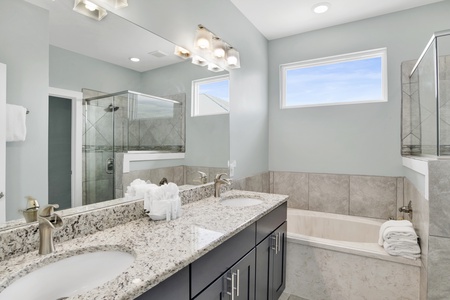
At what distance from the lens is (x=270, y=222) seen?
71.4 inches

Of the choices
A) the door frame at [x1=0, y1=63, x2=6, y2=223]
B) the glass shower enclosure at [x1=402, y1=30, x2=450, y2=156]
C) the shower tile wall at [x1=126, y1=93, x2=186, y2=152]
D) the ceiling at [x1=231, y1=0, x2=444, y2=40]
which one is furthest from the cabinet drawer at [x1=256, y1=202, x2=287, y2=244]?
the ceiling at [x1=231, y1=0, x2=444, y2=40]

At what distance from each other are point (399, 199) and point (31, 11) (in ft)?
10.8

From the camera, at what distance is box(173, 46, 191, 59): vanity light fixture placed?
1775 mm

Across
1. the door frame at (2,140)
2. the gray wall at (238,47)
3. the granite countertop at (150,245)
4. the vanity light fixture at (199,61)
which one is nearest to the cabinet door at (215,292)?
the granite countertop at (150,245)

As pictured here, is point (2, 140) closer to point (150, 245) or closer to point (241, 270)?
point (150, 245)

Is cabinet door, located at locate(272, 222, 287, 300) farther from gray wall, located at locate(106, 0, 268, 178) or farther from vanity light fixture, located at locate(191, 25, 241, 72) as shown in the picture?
vanity light fixture, located at locate(191, 25, 241, 72)

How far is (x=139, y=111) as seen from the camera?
58.1 inches

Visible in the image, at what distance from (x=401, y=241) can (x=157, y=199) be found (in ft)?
6.22

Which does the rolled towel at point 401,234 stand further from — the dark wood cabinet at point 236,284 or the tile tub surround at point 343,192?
the dark wood cabinet at point 236,284

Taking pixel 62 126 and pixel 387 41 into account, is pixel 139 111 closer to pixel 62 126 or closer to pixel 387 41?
pixel 62 126

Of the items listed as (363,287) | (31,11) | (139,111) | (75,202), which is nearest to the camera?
(31,11)

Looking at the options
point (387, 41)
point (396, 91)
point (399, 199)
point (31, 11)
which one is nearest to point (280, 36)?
point (387, 41)

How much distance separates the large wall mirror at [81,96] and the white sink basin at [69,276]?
270mm

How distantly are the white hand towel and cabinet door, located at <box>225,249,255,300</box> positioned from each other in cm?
112
